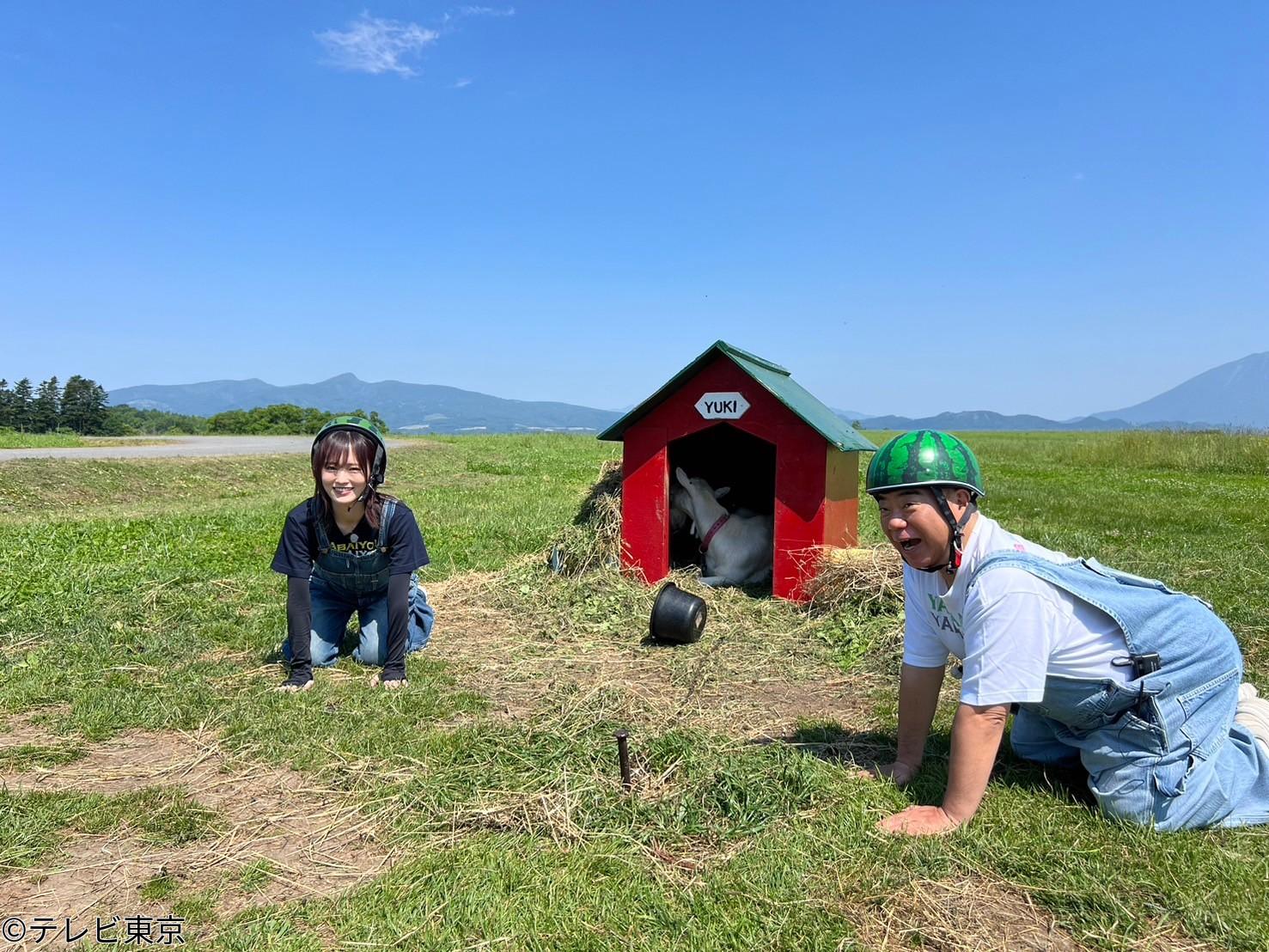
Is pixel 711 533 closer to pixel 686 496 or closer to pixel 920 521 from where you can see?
pixel 686 496

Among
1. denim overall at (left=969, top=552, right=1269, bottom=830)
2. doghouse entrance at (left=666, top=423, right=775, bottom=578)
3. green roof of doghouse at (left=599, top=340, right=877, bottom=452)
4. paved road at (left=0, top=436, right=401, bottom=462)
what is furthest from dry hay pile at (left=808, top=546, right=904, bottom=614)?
paved road at (left=0, top=436, right=401, bottom=462)

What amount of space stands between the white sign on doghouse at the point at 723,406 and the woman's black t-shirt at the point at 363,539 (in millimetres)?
2752

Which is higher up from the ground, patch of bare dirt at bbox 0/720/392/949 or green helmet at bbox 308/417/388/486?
green helmet at bbox 308/417/388/486

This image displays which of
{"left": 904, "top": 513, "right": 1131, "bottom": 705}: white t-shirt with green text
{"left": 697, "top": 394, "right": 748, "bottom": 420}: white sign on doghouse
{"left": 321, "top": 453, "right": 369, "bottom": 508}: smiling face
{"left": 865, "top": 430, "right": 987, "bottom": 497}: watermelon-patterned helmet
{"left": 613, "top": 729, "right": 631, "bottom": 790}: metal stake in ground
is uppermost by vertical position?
{"left": 697, "top": 394, "right": 748, "bottom": 420}: white sign on doghouse

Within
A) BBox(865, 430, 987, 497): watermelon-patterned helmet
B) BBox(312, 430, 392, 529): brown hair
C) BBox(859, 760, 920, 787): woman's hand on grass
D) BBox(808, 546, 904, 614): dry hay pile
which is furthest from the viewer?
BBox(808, 546, 904, 614): dry hay pile

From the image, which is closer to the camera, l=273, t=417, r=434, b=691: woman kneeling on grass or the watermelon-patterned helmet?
the watermelon-patterned helmet

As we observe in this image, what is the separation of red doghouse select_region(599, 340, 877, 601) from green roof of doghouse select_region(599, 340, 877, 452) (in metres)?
0.01

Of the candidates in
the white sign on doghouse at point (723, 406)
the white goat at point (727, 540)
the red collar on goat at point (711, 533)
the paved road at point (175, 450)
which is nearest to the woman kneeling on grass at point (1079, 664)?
the white sign on doghouse at point (723, 406)

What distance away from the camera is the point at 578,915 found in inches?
96.2

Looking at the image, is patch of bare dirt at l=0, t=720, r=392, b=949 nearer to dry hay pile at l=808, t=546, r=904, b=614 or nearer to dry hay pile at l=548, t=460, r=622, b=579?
dry hay pile at l=548, t=460, r=622, b=579

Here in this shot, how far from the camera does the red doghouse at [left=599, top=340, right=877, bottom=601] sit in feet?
21.0

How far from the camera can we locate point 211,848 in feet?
9.56

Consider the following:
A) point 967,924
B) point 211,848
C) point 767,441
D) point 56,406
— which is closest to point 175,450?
point 767,441

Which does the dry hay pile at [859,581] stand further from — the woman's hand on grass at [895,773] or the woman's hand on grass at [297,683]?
the woman's hand on grass at [297,683]
